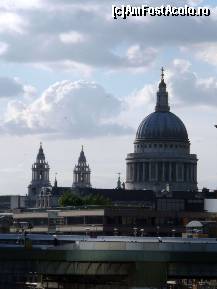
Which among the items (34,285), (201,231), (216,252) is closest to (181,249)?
(216,252)

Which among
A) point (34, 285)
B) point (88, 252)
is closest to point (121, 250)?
point (88, 252)

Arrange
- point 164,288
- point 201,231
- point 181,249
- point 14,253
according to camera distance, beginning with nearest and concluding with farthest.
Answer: point 164,288 < point 181,249 < point 14,253 < point 201,231

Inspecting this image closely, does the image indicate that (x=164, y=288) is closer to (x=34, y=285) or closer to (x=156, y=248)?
(x=156, y=248)

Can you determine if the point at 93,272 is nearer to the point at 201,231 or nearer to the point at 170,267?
the point at 170,267

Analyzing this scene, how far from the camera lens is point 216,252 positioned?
87625 millimetres

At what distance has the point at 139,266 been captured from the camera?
3292 inches

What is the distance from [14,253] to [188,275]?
1392 centimetres

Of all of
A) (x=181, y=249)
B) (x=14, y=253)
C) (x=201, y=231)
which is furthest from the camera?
(x=201, y=231)

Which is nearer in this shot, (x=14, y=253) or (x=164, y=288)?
(x=164, y=288)

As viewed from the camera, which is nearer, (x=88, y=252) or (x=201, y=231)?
(x=88, y=252)

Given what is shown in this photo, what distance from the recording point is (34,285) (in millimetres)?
90625

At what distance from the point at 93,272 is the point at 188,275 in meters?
4.76

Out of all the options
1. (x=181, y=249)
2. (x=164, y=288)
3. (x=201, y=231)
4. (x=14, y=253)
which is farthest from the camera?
(x=201, y=231)

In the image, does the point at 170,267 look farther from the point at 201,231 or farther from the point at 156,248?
the point at 201,231
